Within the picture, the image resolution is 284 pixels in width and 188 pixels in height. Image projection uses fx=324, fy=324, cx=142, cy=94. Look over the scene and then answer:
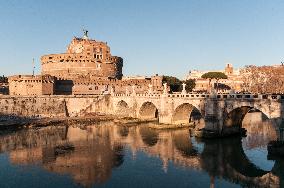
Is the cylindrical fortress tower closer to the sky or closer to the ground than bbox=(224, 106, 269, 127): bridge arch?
closer to the sky

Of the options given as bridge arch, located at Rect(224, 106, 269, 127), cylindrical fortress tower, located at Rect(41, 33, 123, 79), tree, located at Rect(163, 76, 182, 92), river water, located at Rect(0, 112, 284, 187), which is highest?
cylindrical fortress tower, located at Rect(41, 33, 123, 79)

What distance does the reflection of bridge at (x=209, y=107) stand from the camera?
2707cm

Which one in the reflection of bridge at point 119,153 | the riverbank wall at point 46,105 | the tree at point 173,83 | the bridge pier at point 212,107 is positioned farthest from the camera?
the tree at point 173,83

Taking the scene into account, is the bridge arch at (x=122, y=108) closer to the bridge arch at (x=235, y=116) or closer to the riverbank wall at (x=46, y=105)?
the riverbank wall at (x=46, y=105)

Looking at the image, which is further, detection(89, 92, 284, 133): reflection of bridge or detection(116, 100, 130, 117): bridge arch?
detection(116, 100, 130, 117): bridge arch

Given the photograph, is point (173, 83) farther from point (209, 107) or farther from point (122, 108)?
point (209, 107)

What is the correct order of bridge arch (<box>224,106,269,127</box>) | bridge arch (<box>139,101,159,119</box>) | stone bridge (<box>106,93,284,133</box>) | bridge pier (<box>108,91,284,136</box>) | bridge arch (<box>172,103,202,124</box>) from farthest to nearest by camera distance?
1. bridge arch (<box>139,101,159,119</box>)
2. bridge arch (<box>172,103,202,124</box>)
3. bridge arch (<box>224,106,269,127</box>)
4. bridge pier (<box>108,91,284,136</box>)
5. stone bridge (<box>106,93,284,133</box>)

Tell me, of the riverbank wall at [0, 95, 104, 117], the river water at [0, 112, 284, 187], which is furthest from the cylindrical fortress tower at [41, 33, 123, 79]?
the river water at [0, 112, 284, 187]

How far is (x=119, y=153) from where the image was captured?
28.7 m

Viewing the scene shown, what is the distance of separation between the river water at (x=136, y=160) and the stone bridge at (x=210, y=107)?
214cm

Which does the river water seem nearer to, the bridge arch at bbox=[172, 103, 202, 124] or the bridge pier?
the bridge pier

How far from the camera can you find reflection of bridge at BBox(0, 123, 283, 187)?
22.6 meters

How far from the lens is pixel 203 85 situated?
79250mm

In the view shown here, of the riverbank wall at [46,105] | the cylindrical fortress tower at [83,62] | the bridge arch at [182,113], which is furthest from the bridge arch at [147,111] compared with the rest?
the cylindrical fortress tower at [83,62]
